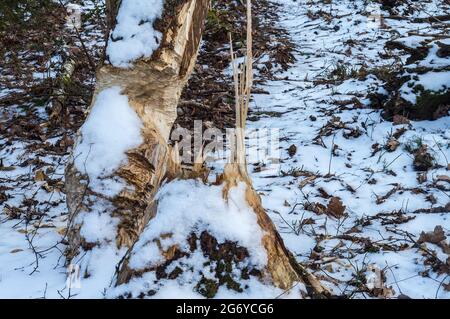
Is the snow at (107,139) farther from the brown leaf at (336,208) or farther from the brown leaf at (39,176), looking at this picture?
the brown leaf at (336,208)

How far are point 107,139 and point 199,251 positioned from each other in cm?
139

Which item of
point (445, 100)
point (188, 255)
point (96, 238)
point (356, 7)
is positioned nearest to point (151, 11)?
point (96, 238)

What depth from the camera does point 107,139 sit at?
10.6 ft

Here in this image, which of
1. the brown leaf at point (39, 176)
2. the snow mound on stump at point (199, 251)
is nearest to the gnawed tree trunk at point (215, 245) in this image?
the snow mound on stump at point (199, 251)

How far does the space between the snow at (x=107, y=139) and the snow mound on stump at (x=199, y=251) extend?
3.00 feet

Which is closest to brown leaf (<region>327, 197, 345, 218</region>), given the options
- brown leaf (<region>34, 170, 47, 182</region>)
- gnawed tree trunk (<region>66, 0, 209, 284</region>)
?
gnawed tree trunk (<region>66, 0, 209, 284</region>)

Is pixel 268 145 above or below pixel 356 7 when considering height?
below

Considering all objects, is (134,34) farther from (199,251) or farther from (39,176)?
(39,176)

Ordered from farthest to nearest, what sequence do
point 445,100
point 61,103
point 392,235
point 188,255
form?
point 61,103, point 445,100, point 392,235, point 188,255

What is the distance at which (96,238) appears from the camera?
290 cm

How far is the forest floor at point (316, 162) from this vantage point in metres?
2.79
